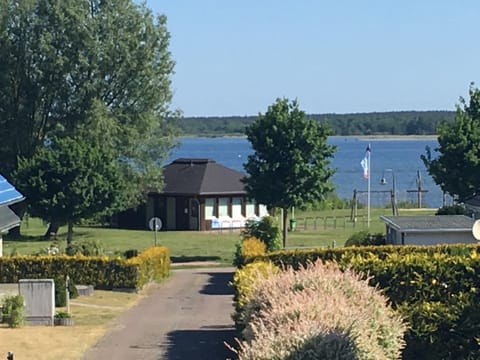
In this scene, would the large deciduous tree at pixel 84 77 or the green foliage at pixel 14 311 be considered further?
the large deciduous tree at pixel 84 77

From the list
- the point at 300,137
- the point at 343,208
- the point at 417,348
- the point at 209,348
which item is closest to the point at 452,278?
the point at 417,348

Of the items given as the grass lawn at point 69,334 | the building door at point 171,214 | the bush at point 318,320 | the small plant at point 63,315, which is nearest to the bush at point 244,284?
the bush at point 318,320

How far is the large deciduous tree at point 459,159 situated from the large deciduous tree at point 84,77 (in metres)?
17.4

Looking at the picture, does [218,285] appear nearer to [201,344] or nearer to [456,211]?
[456,211]

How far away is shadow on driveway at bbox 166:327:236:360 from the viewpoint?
21484 mm

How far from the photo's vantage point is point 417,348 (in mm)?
18219

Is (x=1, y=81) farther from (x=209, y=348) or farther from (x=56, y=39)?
(x=209, y=348)

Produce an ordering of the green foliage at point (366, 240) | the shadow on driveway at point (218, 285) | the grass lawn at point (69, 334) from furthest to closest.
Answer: the green foliage at point (366, 240) < the shadow on driveway at point (218, 285) < the grass lawn at point (69, 334)

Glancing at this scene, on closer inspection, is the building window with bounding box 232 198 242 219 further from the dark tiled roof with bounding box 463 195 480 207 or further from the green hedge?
the green hedge

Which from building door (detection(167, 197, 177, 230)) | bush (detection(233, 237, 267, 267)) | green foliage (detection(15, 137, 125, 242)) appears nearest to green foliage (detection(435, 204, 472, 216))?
bush (detection(233, 237, 267, 267))

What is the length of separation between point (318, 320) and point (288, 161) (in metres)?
32.7

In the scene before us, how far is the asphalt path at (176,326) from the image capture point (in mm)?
22156

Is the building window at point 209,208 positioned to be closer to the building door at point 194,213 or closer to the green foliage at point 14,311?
the building door at point 194,213

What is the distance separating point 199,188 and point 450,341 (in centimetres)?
4589
